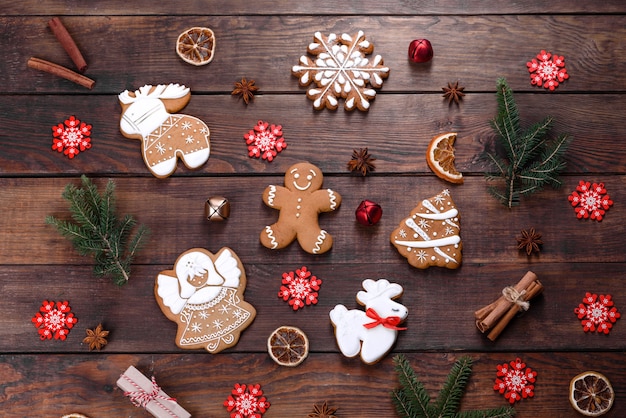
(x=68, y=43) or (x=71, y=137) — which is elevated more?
(x=68, y=43)

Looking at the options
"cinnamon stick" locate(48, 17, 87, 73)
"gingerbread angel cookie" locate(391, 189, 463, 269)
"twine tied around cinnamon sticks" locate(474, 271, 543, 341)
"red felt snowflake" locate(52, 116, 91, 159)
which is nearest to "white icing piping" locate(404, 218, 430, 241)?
"gingerbread angel cookie" locate(391, 189, 463, 269)

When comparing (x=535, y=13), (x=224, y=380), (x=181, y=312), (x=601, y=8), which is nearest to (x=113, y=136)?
(x=181, y=312)

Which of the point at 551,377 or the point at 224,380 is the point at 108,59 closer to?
the point at 224,380

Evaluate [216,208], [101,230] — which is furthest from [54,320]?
[216,208]

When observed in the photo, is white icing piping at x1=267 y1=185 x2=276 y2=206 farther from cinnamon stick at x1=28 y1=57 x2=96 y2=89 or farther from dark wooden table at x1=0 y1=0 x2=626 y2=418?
cinnamon stick at x1=28 y1=57 x2=96 y2=89

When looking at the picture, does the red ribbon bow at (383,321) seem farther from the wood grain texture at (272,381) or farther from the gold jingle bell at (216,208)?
the gold jingle bell at (216,208)

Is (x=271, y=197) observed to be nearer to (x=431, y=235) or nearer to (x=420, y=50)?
(x=431, y=235)

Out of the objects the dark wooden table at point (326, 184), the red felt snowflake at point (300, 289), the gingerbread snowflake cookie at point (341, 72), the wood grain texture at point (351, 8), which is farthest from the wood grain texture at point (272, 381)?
the wood grain texture at point (351, 8)
